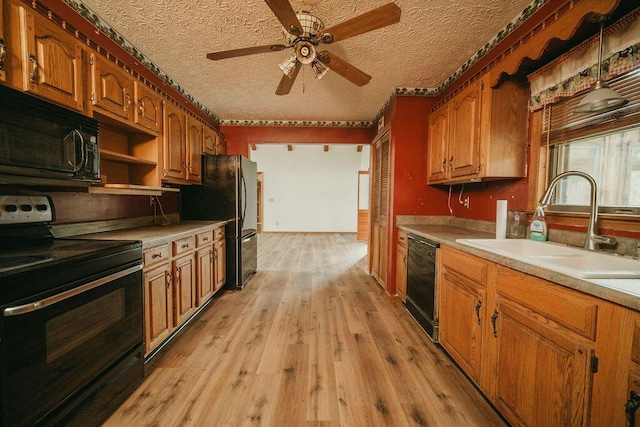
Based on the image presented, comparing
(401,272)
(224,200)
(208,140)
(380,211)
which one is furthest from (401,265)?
(208,140)

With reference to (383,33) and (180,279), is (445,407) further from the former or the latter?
(383,33)

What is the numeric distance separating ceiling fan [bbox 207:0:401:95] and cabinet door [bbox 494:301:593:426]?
5.28ft

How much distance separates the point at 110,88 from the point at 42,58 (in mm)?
483

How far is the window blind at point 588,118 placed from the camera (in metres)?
1.34

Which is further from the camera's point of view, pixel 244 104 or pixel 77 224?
pixel 244 104

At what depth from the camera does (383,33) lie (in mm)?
2021

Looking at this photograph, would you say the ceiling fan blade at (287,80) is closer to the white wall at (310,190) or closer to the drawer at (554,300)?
the drawer at (554,300)

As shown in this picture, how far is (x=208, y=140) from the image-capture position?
3572 mm

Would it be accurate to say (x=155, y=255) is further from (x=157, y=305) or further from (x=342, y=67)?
(x=342, y=67)

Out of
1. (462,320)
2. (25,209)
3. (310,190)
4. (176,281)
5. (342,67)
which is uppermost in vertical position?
(342,67)

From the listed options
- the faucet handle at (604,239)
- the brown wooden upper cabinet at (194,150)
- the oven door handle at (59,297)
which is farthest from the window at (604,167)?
the brown wooden upper cabinet at (194,150)

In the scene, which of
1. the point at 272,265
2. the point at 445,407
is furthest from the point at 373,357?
the point at 272,265

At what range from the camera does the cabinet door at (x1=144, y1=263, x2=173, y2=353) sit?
5.90 ft

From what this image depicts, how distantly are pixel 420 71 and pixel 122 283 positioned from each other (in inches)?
119
